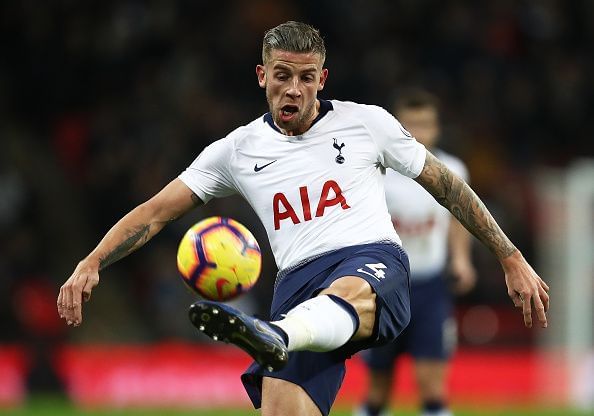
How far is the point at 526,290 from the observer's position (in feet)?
19.5

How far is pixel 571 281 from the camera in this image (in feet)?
49.3

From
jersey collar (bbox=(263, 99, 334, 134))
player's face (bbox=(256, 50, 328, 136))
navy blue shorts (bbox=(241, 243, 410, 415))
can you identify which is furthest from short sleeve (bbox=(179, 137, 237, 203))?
navy blue shorts (bbox=(241, 243, 410, 415))

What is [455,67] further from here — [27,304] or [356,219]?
[356,219]

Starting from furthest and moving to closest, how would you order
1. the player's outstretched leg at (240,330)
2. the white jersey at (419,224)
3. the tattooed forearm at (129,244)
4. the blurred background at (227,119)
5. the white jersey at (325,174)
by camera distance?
1. the blurred background at (227,119)
2. the white jersey at (419,224)
3. the tattooed forearm at (129,244)
4. the white jersey at (325,174)
5. the player's outstretched leg at (240,330)

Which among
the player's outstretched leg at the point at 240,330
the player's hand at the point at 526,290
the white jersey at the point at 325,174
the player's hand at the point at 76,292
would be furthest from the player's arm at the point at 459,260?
the player's outstretched leg at the point at 240,330

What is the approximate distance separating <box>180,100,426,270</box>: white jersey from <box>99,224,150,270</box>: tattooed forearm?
55 cm

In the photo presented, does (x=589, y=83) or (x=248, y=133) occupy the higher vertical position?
(x=248, y=133)

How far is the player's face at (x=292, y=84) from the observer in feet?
19.8

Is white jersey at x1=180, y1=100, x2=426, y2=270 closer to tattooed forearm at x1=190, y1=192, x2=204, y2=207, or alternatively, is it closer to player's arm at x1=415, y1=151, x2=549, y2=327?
player's arm at x1=415, y1=151, x2=549, y2=327

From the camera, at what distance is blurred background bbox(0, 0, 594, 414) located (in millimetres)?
15000

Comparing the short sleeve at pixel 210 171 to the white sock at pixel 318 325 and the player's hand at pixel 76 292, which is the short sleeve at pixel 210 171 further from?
the white sock at pixel 318 325

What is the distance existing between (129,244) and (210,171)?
56 cm

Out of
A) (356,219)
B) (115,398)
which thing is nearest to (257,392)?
(356,219)

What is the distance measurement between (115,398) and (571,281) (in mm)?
5612
